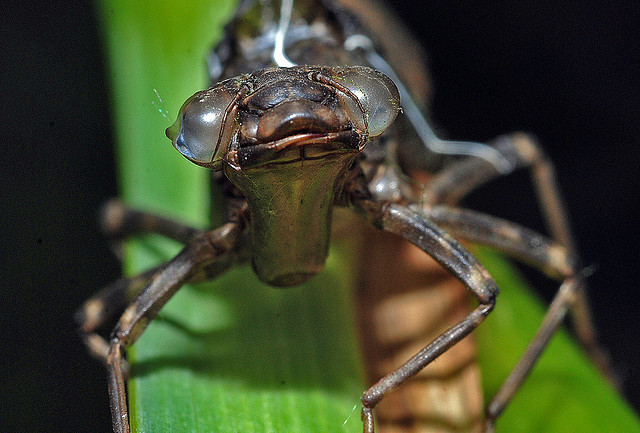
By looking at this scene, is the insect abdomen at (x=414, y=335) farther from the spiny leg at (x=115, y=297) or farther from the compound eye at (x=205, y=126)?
the compound eye at (x=205, y=126)

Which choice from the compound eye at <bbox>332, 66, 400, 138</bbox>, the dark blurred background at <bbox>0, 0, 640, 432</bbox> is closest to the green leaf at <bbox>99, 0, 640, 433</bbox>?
the compound eye at <bbox>332, 66, 400, 138</bbox>

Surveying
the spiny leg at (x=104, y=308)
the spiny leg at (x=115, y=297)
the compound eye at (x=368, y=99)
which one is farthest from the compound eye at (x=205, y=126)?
the spiny leg at (x=104, y=308)

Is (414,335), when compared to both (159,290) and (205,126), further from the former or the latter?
(205,126)

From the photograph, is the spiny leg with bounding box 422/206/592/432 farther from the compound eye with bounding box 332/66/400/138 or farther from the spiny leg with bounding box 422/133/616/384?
the compound eye with bounding box 332/66/400/138

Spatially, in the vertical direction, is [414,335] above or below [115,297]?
below

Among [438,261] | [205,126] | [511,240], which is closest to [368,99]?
[205,126]

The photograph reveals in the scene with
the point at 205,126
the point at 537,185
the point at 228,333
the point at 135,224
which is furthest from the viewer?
the point at 537,185

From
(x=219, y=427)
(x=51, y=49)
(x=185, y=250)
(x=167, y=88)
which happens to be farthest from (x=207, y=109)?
(x=51, y=49)
